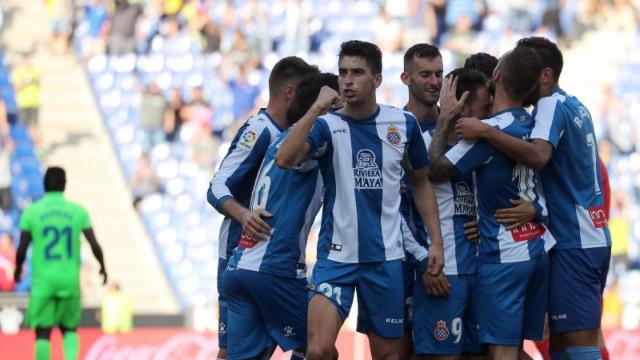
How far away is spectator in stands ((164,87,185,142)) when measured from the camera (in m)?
21.5

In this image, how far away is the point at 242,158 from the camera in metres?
7.96

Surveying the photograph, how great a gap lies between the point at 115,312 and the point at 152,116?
3.86 m

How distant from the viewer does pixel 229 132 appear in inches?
840

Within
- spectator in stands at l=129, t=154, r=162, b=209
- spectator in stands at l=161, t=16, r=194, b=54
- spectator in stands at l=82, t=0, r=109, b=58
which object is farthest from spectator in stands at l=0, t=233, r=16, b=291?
spectator in stands at l=161, t=16, r=194, b=54

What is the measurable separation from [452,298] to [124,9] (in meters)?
16.0

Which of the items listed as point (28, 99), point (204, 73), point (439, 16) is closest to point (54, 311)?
point (204, 73)

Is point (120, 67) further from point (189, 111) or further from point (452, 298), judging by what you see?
point (452, 298)

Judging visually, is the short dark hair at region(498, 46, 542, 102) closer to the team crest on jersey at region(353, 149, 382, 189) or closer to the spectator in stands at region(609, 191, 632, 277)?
the team crest on jersey at region(353, 149, 382, 189)

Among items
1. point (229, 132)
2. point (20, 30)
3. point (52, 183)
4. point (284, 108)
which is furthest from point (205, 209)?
point (284, 108)

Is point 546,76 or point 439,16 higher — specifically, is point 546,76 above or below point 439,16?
below

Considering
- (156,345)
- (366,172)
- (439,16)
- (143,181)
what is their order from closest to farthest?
(366,172)
(156,345)
(143,181)
(439,16)

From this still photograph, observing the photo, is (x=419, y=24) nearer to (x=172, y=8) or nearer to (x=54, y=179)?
(x=172, y=8)

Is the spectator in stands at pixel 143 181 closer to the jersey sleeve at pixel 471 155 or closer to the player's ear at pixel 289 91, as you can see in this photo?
the player's ear at pixel 289 91

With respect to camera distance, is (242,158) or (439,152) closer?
(439,152)
